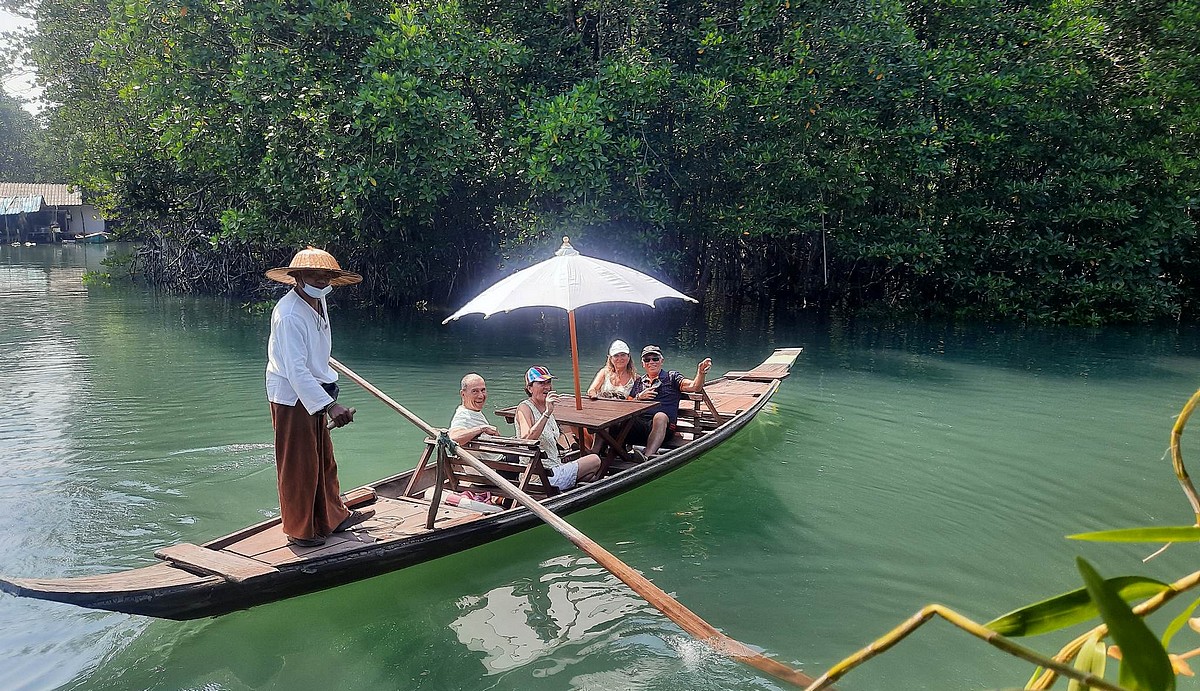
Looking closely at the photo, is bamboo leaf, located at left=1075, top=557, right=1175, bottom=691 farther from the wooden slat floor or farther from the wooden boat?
the wooden slat floor

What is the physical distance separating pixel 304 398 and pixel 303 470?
0.45 metres

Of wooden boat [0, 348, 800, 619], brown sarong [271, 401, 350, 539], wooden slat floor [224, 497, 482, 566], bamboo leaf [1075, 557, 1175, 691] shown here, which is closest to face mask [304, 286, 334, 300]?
brown sarong [271, 401, 350, 539]

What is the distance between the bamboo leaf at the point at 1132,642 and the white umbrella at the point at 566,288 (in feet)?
17.5

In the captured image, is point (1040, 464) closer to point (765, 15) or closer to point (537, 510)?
point (537, 510)

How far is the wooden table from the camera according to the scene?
6184 mm

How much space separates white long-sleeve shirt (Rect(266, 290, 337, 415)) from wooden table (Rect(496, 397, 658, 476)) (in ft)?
6.54

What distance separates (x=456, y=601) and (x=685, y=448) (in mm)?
2539

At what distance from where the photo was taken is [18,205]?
117 feet

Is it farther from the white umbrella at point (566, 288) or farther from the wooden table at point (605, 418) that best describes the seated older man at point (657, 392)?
the white umbrella at point (566, 288)

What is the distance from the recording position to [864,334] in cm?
1475

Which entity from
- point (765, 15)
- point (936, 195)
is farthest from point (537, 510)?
point (936, 195)

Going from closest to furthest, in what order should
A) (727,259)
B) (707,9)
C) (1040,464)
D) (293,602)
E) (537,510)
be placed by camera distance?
(537,510), (293,602), (1040,464), (707,9), (727,259)

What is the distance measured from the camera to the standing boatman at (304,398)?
434 centimetres

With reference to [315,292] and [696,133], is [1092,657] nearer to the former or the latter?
[315,292]
